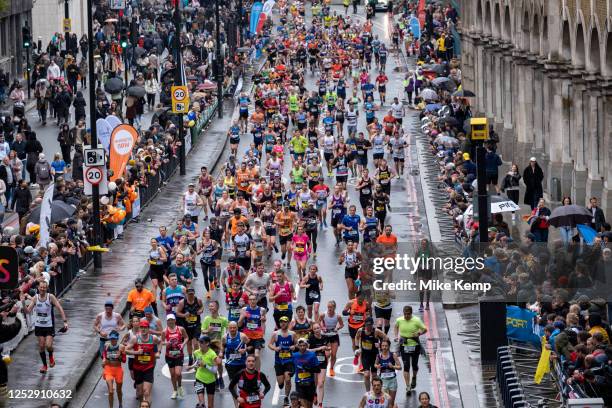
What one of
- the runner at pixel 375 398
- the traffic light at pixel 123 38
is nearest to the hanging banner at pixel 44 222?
the runner at pixel 375 398

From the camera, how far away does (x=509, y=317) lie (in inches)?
1255

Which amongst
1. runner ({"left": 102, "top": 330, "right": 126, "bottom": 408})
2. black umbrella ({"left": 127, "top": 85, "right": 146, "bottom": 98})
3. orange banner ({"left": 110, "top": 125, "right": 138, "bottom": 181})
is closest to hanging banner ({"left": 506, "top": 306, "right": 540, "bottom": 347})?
runner ({"left": 102, "top": 330, "right": 126, "bottom": 408})

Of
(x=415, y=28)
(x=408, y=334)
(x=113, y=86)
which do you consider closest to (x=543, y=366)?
(x=408, y=334)

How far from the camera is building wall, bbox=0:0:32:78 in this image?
7131 cm

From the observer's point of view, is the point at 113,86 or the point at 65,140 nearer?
the point at 65,140

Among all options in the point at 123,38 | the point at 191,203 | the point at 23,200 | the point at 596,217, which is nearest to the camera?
the point at 596,217

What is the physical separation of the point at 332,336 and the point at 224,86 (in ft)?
161

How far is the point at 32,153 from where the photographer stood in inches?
2007

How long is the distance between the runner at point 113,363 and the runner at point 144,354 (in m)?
0.16

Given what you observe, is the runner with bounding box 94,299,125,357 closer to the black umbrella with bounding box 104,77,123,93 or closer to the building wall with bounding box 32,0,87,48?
the black umbrella with bounding box 104,77,123,93

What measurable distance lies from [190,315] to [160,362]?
139 cm

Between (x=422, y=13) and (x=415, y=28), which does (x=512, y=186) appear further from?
(x=422, y=13)

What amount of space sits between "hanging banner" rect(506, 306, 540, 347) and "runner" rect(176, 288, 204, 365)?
5.21 metres

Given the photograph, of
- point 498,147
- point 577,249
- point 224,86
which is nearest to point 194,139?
point 498,147
